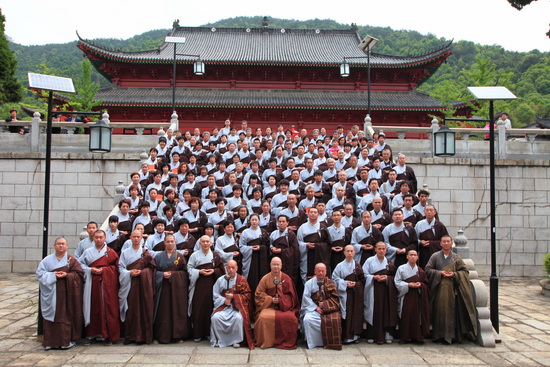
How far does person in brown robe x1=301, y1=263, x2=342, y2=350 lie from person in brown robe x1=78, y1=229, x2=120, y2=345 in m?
2.79

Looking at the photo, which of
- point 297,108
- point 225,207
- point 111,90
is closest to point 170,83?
point 111,90

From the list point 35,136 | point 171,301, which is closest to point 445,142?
point 171,301

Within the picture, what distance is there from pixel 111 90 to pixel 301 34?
43.5 feet

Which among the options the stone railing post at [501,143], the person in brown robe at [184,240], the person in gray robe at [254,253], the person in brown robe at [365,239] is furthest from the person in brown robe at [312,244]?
the stone railing post at [501,143]

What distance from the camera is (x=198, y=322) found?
670 centimetres

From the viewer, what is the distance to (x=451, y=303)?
6.66 metres

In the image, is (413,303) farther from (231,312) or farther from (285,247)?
(231,312)

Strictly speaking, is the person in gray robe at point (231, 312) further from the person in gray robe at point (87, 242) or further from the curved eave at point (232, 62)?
the curved eave at point (232, 62)

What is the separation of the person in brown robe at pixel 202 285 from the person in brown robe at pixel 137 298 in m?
0.59

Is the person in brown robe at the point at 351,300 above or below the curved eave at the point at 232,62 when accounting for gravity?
below

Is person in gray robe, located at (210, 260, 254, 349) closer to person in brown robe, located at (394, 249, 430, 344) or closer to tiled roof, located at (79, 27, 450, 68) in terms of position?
person in brown robe, located at (394, 249, 430, 344)

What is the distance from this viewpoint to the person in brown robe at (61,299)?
630cm

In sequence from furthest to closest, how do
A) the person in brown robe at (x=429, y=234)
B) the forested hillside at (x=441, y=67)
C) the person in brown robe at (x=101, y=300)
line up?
the forested hillside at (x=441, y=67)
the person in brown robe at (x=429, y=234)
the person in brown robe at (x=101, y=300)

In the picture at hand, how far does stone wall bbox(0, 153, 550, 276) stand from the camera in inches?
513
